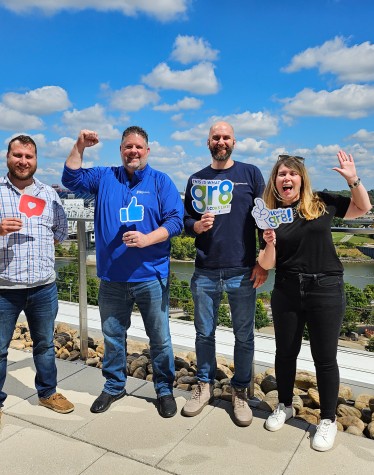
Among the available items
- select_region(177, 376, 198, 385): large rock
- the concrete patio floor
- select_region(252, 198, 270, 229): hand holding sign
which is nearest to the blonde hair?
select_region(252, 198, 270, 229): hand holding sign

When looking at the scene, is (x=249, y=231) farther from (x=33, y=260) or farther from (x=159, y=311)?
(x=33, y=260)

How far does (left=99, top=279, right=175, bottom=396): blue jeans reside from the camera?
2.91 metres

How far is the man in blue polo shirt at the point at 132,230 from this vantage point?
2.83 metres

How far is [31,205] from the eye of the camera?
2750 mm

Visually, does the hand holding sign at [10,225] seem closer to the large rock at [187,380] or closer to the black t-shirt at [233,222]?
the black t-shirt at [233,222]

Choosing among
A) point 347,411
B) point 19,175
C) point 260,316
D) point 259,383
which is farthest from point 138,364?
point 260,316

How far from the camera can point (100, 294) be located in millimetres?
3018

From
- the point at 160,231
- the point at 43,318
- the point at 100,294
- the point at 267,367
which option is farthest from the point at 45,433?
the point at 267,367

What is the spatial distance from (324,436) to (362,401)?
107 cm

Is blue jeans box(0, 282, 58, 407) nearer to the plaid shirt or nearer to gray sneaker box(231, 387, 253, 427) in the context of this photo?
the plaid shirt

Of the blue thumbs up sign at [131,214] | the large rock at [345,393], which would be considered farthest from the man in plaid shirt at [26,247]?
the large rock at [345,393]

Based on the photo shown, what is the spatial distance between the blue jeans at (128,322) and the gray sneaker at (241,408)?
1.65ft

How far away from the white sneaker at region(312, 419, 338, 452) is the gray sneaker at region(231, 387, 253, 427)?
0.47 metres

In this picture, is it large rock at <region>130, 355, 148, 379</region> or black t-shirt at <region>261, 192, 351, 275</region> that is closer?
black t-shirt at <region>261, 192, 351, 275</region>
